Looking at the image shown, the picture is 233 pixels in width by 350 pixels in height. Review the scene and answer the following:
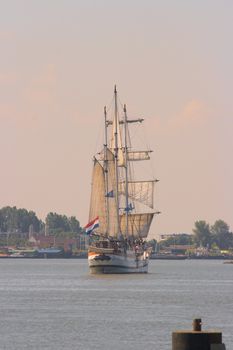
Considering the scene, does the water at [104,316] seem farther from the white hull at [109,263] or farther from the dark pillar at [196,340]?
the white hull at [109,263]

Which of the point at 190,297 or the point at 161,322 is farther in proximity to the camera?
the point at 190,297

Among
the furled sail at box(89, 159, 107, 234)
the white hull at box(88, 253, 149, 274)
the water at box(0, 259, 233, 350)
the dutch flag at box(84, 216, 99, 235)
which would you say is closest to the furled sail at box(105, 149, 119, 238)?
the furled sail at box(89, 159, 107, 234)

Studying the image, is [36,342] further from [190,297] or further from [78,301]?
[190,297]

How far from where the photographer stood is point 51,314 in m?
90.9

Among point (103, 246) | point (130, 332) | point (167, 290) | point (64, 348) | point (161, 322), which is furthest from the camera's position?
point (103, 246)

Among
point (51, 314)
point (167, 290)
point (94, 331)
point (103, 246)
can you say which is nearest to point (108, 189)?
point (103, 246)

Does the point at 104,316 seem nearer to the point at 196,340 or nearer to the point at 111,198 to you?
the point at 196,340

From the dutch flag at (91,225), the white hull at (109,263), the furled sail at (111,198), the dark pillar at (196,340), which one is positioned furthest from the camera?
the furled sail at (111,198)

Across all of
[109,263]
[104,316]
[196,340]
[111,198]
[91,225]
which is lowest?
[196,340]

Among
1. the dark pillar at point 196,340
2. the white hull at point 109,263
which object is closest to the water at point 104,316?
the dark pillar at point 196,340

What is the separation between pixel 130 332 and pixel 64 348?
10037mm

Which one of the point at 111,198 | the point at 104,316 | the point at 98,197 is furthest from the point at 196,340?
the point at 111,198

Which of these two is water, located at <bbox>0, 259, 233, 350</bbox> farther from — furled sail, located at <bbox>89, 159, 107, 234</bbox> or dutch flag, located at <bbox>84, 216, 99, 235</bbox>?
furled sail, located at <bbox>89, 159, 107, 234</bbox>

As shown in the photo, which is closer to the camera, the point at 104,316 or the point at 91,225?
the point at 104,316
